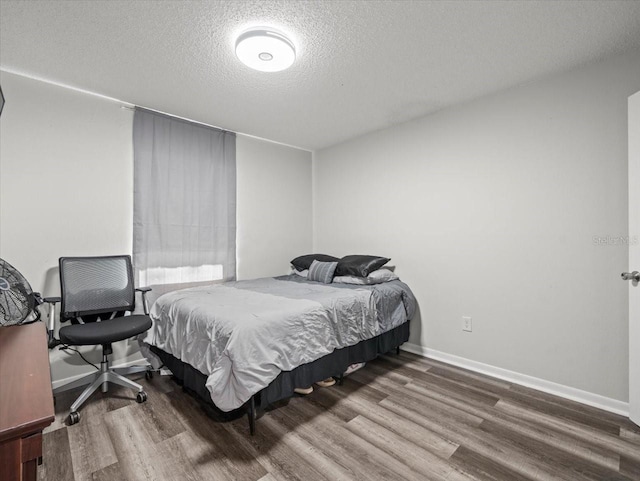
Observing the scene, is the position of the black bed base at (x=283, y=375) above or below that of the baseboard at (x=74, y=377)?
above

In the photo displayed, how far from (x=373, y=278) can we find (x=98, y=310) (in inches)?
93.8

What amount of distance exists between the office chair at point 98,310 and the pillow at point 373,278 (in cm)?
179

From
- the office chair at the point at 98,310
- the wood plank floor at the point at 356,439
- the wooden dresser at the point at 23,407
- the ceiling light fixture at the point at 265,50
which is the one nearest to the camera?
the wooden dresser at the point at 23,407

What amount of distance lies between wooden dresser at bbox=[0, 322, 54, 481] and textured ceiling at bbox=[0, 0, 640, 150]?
1.78 meters

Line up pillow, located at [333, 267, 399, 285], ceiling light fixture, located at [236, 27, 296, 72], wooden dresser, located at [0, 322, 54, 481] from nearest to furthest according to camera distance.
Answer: wooden dresser, located at [0, 322, 54, 481]
ceiling light fixture, located at [236, 27, 296, 72]
pillow, located at [333, 267, 399, 285]

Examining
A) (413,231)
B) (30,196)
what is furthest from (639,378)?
(30,196)

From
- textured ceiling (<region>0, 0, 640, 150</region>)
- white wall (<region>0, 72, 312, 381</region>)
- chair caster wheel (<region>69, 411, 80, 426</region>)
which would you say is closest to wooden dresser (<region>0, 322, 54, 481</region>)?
chair caster wheel (<region>69, 411, 80, 426</region>)

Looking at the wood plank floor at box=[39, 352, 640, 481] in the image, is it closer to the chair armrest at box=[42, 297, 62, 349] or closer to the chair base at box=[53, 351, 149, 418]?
the chair base at box=[53, 351, 149, 418]

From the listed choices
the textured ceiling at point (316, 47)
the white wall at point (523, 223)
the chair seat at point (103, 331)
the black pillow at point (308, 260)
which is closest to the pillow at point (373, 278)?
the white wall at point (523, 223)

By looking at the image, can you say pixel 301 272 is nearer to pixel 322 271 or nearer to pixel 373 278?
pixel 322 271

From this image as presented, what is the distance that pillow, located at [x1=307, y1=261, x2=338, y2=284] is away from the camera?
3332 millimetres

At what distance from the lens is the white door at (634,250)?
75.4 inches

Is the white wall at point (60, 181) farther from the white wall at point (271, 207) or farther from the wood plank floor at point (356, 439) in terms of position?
the white wall at point (271, 207)

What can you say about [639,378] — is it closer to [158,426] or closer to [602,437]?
[602,437]
